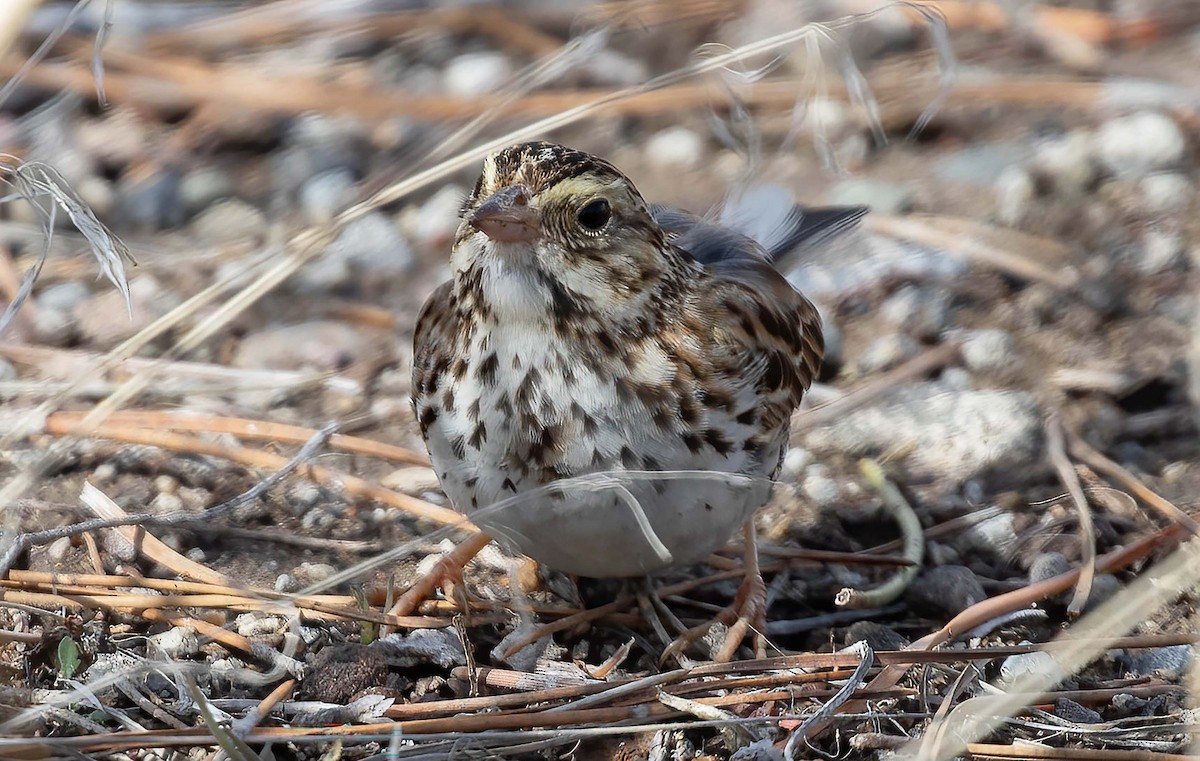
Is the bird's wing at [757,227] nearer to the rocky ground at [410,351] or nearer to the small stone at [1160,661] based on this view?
the rocky ground at [410,351]

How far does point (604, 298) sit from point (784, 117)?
2.85m

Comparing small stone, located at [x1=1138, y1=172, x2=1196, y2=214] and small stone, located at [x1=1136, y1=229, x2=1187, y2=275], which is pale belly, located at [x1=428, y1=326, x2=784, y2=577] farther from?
small stone, located at [x1=1138, y1=172, x2=1196, y2=214]

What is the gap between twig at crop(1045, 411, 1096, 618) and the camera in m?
3.53

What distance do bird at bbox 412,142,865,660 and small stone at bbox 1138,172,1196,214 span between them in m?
2.44

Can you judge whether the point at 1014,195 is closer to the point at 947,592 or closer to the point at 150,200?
the point at 947,592

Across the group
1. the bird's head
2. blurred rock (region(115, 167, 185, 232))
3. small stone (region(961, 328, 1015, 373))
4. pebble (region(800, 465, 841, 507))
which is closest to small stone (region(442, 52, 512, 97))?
blurred rock (region(115, 167, 185, 232))

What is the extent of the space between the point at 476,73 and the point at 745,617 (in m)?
3.01

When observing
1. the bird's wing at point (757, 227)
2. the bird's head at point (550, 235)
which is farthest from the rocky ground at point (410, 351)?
the bird's head at point (550, 235)

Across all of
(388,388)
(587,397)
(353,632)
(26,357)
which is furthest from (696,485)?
(26,357)

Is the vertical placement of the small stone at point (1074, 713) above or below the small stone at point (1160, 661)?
above

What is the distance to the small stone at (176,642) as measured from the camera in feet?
10.2

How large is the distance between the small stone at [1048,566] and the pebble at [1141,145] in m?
2.04

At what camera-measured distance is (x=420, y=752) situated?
9.11 ft

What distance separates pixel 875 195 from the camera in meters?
5.22
